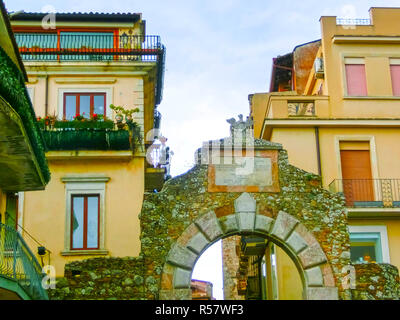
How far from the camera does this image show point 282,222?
695 inches

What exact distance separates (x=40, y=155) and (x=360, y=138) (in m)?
13.0

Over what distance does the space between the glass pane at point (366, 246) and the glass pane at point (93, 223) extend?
7928mm

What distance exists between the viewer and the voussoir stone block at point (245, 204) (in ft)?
58.0

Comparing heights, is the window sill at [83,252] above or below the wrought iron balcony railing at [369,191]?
below

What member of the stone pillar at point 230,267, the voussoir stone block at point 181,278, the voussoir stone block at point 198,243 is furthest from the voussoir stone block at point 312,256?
the stone pillar at point 230,267

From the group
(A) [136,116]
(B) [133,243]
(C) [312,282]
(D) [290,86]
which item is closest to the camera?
(C) [312,282]

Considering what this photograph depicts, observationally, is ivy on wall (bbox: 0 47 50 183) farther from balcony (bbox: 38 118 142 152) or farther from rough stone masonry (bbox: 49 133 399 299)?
balcony (bbox: 38 118 142 152)

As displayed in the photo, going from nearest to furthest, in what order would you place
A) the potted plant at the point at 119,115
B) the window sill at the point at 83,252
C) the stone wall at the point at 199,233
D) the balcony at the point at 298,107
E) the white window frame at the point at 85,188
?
the stone wall at the point at 199,233
the window sill at the point at 83,252
the white window frame at the point at 85,188
the potted plant at the point at 119,115
the balcony at the point at 298,107

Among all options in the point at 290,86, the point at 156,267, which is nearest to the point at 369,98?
the point at 290,86

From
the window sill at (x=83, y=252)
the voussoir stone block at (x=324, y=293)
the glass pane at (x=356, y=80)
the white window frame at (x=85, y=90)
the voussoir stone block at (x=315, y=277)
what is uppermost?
the glass pane at (x=356, y=80)

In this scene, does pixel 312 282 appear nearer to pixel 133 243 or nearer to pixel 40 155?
pixel 40 155

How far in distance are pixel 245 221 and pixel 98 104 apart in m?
11.3

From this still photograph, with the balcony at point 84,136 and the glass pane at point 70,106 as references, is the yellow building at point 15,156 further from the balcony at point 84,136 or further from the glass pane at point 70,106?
the glass pane at point 70,106

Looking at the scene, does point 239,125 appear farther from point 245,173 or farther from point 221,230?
point 221,230
